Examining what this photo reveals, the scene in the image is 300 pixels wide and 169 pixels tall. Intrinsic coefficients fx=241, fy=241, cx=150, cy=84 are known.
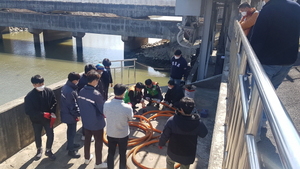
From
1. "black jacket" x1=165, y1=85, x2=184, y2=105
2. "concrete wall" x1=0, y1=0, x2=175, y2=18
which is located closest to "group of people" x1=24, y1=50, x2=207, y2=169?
"black jacket" x1=165, y1=85, x2=184, y2=105

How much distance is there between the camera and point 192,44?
9.82 metres

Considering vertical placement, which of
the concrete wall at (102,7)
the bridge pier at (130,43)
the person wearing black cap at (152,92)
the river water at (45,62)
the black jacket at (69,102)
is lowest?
the river water at (45,62)

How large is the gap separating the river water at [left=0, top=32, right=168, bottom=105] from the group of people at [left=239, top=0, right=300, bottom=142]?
11339mm

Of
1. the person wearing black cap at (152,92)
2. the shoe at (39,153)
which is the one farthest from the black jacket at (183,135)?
the person wearing black cap at (152,92)

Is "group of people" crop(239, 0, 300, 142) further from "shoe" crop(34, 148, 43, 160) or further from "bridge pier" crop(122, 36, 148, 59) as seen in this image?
"bridge pier" crop(122, 36, 148, 59)

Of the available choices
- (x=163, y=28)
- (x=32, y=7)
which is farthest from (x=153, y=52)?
(x=32, y=7)

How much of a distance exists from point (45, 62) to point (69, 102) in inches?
Result: 672

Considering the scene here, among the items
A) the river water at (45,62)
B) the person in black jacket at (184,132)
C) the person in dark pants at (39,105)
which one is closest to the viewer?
the person in black jacket at (184,132)

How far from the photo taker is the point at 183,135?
2885 mm

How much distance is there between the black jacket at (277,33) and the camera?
255cm

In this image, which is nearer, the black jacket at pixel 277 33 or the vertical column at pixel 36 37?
the black jacket at pixel 277 33

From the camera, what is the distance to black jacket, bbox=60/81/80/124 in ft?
13.1

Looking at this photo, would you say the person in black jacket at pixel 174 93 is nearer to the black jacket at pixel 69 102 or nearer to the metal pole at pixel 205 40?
the black jacket at pixel 69 102

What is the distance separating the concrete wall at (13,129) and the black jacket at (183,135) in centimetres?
285
